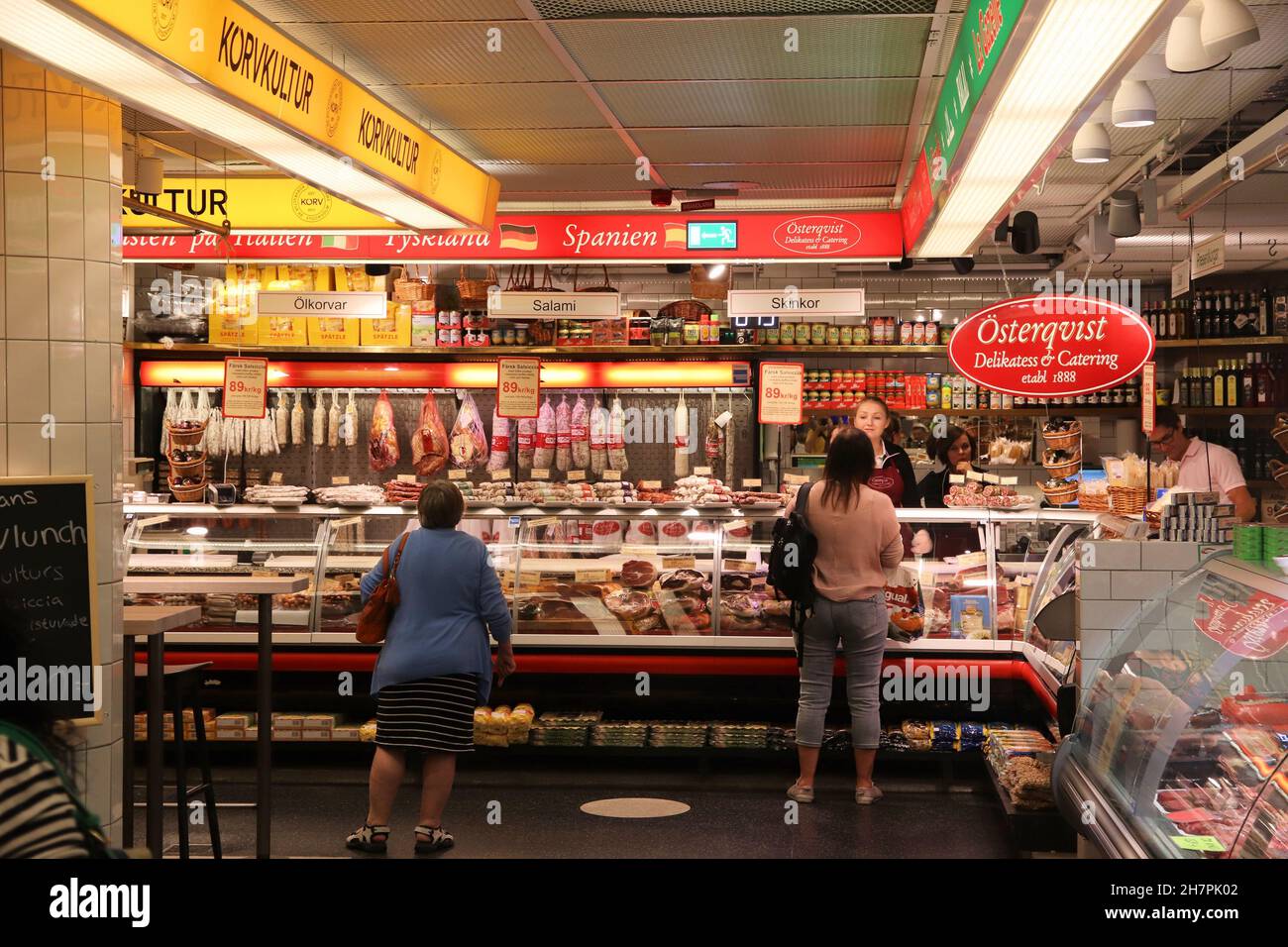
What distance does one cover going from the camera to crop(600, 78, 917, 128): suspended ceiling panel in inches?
233

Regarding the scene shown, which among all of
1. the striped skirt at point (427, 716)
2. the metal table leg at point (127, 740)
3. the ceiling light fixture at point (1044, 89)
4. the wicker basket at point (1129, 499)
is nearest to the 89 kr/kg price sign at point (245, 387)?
the striped skirt at point (427, 716)

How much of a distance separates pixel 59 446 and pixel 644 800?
11.4ft

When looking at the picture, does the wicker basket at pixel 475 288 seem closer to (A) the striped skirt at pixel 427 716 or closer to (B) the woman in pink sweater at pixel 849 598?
(B) the woman in pink sweater at pixel 849 598

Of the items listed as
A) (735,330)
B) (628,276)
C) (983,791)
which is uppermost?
(628,276)

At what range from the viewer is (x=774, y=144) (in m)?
7.12

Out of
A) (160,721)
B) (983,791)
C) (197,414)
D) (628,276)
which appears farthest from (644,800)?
(628,276)

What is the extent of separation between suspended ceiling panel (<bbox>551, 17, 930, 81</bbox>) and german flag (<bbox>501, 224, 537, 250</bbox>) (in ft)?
7.82

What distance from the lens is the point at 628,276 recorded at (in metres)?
12.0

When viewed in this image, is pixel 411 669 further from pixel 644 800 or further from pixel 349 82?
pixel 349 82

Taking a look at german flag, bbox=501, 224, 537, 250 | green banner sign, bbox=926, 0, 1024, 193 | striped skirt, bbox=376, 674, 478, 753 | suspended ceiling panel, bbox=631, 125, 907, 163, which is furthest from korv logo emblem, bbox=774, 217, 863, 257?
striped skirt, bbox=376, 674, 478, 753

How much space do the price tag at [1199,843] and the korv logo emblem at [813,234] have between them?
5313mm

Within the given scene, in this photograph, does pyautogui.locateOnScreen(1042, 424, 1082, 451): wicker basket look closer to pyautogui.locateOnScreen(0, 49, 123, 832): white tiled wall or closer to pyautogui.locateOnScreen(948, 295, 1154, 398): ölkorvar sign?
pyautogui.locateOnScreen(948, 295, 1154, 398): ölkorvar sign

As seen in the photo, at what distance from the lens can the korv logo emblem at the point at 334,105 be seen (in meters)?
4.97

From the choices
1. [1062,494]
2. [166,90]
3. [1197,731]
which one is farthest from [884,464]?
[166,90]
